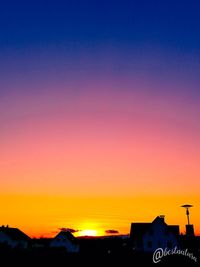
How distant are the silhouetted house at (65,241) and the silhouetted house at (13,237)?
9135 mm

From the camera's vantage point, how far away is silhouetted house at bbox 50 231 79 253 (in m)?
83.9

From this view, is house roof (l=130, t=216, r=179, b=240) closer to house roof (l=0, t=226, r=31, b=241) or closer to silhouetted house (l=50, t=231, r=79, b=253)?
silhouetted house (l=50, t=231, r=79, b=253)

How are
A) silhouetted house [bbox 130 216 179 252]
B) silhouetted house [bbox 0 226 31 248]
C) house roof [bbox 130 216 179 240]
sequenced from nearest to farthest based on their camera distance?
silhouetted house [bbox 130 216 179 252]
house roof [bbox 130 216 179 240]
silhouetted house [bbox 0 226 31 248]

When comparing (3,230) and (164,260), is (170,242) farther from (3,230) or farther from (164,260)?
(3,230)

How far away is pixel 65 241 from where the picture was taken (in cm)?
8525

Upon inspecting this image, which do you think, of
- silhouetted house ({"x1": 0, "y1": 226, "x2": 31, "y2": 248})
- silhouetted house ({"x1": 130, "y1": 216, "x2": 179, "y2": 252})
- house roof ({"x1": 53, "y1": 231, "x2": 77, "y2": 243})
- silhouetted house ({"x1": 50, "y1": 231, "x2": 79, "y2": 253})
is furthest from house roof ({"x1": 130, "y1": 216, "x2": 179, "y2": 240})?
silhouetted house ({"x1": 0, "y1": 226, "x2": 31, "y2": 248})

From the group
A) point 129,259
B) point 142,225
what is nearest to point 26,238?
point 142,225

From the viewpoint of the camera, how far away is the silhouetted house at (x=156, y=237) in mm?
63188

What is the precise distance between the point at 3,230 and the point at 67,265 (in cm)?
6903

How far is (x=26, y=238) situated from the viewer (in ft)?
309

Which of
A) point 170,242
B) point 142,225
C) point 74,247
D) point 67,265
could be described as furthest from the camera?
point 74,247

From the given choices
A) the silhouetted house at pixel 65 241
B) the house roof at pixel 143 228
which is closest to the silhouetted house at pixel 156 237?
the house roof at pixel 143 228

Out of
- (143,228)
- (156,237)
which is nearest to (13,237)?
(143,228)

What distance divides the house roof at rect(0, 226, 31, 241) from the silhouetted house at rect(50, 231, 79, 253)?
10147mm
